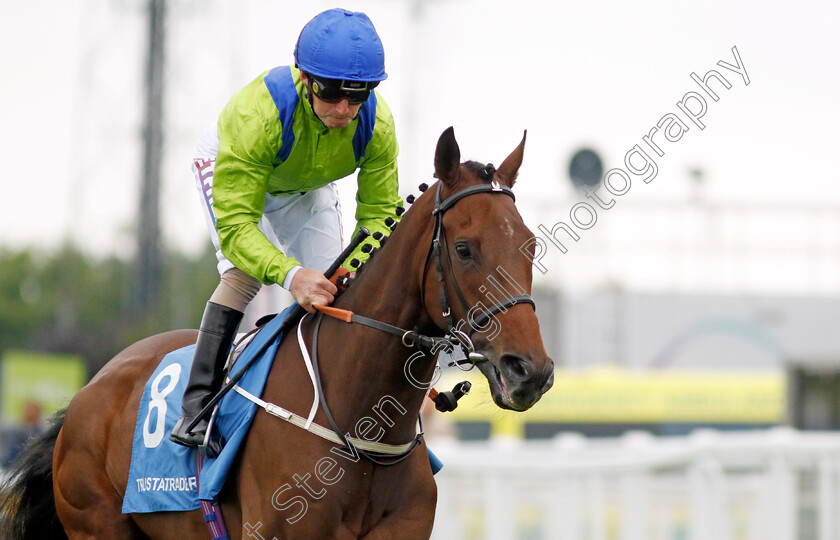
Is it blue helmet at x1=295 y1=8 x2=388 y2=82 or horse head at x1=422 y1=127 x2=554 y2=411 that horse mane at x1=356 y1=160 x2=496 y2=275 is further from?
blue helmet at x1=295 y1=8 x2=388 y2=82

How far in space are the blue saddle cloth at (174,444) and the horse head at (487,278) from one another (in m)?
0.79

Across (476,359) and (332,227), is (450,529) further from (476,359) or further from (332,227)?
(476,359)

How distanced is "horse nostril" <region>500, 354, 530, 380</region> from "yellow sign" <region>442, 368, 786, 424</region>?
34.7 ft

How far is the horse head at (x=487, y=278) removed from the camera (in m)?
2.96

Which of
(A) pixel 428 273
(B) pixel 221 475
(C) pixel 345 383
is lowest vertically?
(B) pixel 221 475

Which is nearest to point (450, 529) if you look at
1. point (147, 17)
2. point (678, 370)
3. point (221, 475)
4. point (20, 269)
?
point (221, 475)

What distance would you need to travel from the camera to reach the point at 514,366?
9.72 feet

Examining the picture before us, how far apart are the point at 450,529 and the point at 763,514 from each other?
202 centimetres

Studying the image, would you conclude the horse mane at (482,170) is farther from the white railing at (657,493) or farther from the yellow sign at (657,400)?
the yellow sign at (657,400)

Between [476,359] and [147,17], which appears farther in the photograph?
[147,17]

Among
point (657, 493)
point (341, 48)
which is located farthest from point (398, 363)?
point (657, 493)

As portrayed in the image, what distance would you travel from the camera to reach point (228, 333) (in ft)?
12.7

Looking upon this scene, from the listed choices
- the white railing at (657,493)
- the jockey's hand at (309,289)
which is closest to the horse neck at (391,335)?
the jockey's hand at (309,289)

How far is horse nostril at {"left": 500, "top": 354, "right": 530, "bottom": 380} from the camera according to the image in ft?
9.62
